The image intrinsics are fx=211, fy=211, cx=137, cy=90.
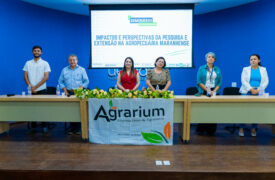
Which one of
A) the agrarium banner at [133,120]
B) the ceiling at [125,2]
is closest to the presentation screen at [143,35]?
the ceiling at [125,2]

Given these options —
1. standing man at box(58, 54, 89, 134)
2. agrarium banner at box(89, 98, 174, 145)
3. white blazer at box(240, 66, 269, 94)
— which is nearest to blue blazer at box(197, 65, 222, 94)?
white blazer at box(240, 66, 269, 94)

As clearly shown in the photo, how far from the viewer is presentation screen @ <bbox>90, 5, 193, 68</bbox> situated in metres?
4.96

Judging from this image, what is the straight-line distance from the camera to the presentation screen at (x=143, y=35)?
4957 millimetres

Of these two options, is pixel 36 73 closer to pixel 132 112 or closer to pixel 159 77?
pixel 132 112

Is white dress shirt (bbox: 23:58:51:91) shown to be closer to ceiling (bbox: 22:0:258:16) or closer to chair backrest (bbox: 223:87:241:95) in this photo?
ceiling (bbox: 22:0:258:16)

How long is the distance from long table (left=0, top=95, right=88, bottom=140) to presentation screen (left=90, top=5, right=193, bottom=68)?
2146mm

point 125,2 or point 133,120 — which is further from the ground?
point 125,2

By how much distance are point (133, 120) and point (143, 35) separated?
105 inches

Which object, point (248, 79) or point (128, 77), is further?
point (128, 77)

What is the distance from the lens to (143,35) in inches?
197

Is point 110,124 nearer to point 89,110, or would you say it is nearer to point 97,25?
point 89,110

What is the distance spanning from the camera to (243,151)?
2.79 m

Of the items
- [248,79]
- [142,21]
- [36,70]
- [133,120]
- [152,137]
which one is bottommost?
[152,137]

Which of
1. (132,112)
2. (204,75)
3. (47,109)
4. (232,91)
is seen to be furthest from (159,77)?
(47,109)
